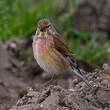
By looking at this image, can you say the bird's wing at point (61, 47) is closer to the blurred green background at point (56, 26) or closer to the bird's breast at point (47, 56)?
the bird's breast at point (47, 56)

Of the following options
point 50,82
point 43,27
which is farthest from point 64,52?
point 50,82

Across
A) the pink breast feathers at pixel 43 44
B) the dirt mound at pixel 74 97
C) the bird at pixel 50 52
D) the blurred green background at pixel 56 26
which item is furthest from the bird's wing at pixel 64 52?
the blurred green background at pixel 56 26

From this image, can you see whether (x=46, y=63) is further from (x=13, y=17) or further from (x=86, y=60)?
(x=13, y=17)

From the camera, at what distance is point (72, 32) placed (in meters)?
10.5

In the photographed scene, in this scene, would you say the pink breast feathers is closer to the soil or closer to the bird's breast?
the bird's breast

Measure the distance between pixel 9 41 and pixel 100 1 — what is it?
139 inches

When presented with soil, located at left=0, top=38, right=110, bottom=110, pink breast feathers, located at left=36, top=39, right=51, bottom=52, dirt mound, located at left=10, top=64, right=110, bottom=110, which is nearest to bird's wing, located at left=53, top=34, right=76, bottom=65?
pink breast feathers, located at left=36, top=39, right=51, bottom=52

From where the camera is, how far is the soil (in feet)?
17.5

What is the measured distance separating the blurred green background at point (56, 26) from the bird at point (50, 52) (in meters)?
2.49

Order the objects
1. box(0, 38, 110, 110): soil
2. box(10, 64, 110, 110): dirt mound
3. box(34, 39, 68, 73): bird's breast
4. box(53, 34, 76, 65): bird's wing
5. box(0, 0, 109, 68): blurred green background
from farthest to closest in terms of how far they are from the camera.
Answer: box(0, 0, 109, 68): blurred green background < box(53, 34, 76, 65): bird's wing < box(34, 39, 68, 73): bird's breast < box(0, 38, 110, 110): soil < box(10, 64, 110, 110): dirt mound

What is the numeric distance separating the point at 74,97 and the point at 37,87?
9.76 ft

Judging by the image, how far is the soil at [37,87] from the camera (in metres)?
5.34

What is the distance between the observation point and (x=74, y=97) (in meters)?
5.36

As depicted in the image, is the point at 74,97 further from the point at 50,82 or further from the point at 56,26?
the point at 56,26
